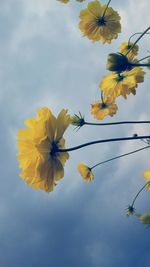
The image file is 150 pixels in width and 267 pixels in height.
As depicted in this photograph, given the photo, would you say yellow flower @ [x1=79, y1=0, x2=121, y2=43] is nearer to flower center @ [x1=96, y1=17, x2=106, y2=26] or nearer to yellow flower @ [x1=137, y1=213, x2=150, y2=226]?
flower center @ [x1=96, y1=17, x2=106, y2=26]

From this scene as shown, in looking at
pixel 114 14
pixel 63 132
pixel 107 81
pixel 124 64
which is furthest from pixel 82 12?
pixel 63 132

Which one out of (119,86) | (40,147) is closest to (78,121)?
(119,86)

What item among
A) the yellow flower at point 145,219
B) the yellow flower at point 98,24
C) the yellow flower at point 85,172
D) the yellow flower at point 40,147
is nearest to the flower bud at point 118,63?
the yellow flower at point 40,147

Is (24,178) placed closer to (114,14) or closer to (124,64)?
(124,64)

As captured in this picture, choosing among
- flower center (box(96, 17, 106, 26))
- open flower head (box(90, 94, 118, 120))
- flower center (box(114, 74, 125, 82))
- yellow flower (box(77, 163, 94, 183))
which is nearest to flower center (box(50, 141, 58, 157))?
flower center (box(114, 74, 125, 82))

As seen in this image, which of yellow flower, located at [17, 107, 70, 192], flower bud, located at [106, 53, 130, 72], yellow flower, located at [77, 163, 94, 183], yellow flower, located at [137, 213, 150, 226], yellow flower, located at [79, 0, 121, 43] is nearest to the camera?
yellow flower, located at [17, 107, 70, 192]

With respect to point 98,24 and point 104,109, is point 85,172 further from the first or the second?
point 98,24
